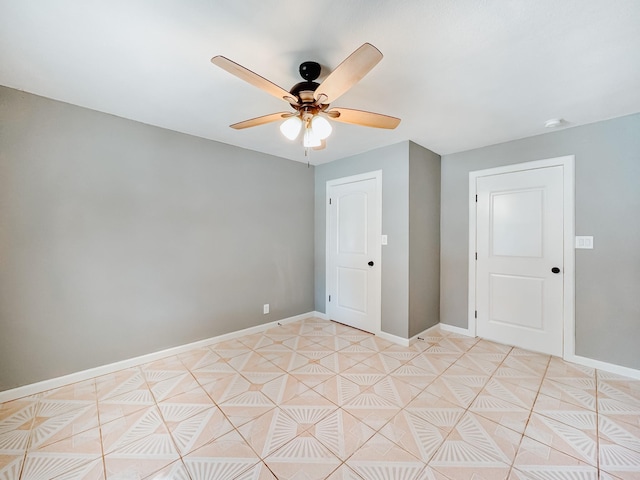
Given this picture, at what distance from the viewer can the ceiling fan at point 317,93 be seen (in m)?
1.27

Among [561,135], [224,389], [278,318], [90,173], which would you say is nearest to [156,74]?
[90,173]

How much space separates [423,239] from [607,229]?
1.59 meters

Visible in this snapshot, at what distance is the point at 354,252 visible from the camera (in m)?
3.64

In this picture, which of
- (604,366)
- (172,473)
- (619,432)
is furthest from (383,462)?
(604,366)

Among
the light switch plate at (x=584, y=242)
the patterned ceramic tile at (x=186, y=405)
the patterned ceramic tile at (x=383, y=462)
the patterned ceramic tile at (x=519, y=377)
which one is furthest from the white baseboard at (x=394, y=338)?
the patterned ceramic tile at (x=186, y=405)

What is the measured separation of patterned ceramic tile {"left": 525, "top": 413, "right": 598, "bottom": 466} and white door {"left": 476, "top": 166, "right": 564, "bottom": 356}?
1281mm

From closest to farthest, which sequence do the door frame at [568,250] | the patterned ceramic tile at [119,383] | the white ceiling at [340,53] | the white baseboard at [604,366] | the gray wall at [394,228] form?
the white ceiling at [340,53]
the patterned ceramic tile at [119,383]
the white baseboard at [604,366]
the door frame at [568,250]
the gray wall at [394,228]

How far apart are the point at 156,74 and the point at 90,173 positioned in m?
1.13

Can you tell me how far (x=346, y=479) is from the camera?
55.7 inches

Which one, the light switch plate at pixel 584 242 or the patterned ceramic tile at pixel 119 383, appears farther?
the light switch plate at pixel 584 242

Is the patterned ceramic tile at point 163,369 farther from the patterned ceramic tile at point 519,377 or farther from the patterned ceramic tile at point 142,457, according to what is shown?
the patterned ceramic tile at point 519,377

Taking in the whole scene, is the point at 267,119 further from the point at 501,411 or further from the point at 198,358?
the point at 501,411

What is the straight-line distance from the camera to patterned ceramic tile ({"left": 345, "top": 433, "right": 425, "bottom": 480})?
1.45 metres

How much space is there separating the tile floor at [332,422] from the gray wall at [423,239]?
2.10 ft
